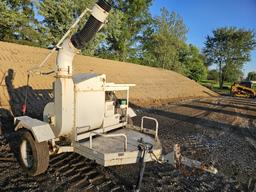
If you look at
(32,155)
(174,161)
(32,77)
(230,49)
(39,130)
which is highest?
(230,49)

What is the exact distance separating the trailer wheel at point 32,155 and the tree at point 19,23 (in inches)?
812

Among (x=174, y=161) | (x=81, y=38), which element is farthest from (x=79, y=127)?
(x=174, y=161)

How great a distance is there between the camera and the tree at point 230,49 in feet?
174

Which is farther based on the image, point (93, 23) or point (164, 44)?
point (164, 44)

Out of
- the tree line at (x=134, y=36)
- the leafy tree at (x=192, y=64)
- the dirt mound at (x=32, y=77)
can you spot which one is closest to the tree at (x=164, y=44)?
the tree line at (x=134, y=36)

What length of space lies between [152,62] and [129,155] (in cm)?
4326

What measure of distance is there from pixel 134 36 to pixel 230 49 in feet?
84.9

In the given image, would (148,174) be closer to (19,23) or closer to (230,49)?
(19,23)

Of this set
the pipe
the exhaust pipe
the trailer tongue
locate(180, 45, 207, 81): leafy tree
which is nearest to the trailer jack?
Answer: the trailer tongue

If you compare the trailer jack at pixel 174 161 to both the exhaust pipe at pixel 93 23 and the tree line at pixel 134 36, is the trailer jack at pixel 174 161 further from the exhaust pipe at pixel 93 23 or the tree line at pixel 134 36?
the tree line at pixel 134 36

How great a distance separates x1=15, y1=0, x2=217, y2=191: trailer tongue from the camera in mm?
4336

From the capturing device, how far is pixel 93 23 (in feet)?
14.9

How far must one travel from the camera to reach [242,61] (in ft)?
176

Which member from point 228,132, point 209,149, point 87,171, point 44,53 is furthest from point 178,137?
point 44,53
